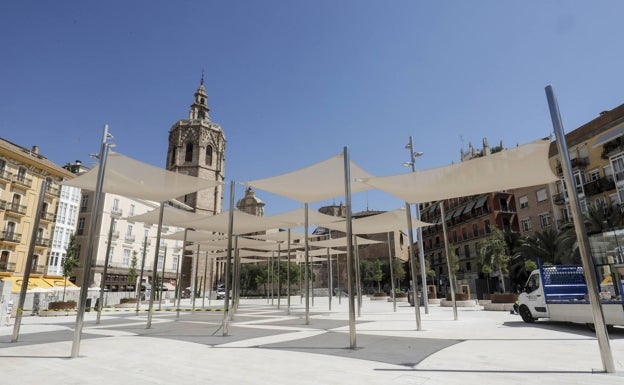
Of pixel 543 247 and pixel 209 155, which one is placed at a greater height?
pixel 209 155

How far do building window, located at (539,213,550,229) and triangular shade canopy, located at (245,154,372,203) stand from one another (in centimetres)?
3274

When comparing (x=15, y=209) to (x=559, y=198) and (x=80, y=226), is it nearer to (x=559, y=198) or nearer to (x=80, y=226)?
(x=80, y=226)

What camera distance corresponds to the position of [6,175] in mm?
31312

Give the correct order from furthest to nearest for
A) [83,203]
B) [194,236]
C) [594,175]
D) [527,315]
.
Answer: [83,203]
[594,175]
[194,236]
[527,315]

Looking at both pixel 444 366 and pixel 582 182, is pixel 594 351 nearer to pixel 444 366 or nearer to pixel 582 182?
pixel 444 366

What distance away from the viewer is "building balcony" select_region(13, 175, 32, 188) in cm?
3216

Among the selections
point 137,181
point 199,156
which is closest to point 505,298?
point 137,181

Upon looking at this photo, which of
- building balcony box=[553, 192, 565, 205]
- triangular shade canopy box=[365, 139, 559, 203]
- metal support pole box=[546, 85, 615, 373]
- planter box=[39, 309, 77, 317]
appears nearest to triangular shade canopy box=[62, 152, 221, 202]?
triangular shade canopy box=[365, 139, 559, 203]

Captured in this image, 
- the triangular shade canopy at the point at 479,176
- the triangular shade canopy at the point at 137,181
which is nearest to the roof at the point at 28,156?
the triangular shade canopy at the point at 137,181

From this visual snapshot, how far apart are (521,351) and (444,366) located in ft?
7.84

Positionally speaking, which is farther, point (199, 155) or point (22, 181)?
point (199, 155)

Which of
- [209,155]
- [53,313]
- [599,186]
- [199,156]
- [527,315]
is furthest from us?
[209,155]

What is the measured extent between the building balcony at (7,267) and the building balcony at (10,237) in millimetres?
1921

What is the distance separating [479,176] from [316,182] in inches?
191
